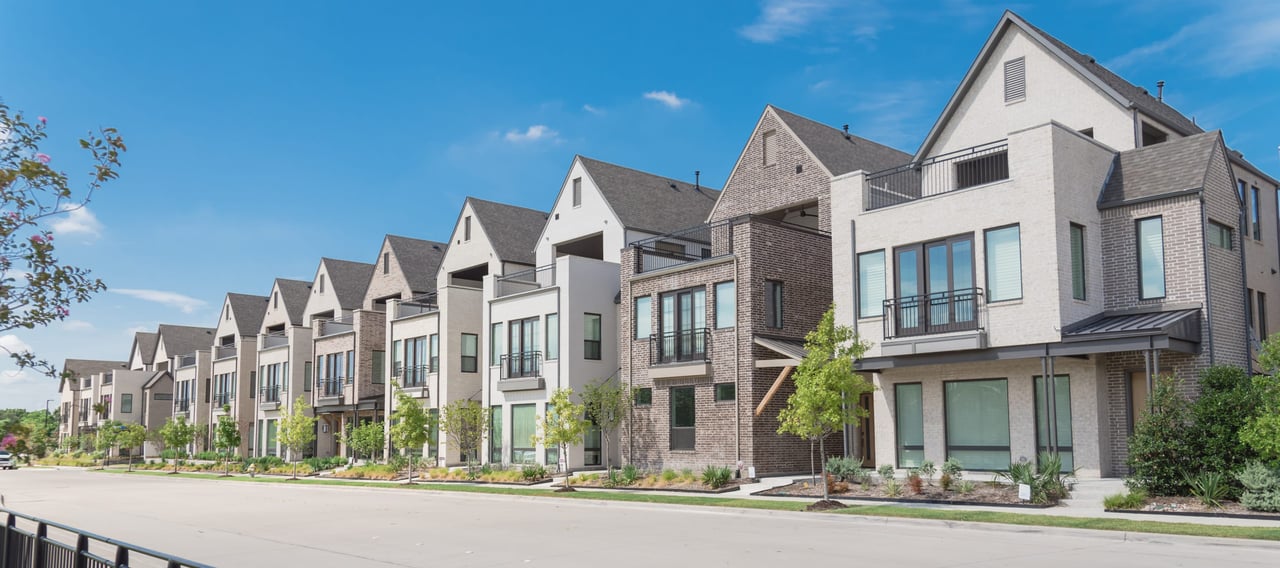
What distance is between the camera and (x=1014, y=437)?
23172mm

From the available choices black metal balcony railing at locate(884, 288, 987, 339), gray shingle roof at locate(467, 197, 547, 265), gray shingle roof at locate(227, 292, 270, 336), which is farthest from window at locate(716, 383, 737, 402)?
gray shingle roof at locate(227, 292, 270, 336)

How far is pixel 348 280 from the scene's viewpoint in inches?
2235

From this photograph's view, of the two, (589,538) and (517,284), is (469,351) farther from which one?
(589,538)

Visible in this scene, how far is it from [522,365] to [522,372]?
0.25 m

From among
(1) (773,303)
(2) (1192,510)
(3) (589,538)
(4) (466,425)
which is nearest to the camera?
(3) (589,538)

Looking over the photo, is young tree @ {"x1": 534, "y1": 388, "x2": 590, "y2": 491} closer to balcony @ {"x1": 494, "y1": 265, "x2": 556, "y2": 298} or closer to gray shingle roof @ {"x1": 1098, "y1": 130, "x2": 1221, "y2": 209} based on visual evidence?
balcony @ {"x1": 494, "y1": 265, "x2": 556, "y2": 298}

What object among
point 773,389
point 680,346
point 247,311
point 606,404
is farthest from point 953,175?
point 247,311

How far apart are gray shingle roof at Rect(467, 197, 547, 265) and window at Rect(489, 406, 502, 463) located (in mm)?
7713

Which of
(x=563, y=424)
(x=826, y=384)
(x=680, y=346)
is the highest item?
(x=680, y=346)

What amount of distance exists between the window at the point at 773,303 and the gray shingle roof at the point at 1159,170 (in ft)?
30.1

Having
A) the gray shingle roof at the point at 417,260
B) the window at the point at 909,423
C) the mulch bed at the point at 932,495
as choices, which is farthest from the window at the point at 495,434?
the window at the point at 909,423

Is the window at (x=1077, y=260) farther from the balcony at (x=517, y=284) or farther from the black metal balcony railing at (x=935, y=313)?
the balcony at (x=517, y=284)

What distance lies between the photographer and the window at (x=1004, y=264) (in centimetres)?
2283

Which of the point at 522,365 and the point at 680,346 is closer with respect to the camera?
the point at 680,346
